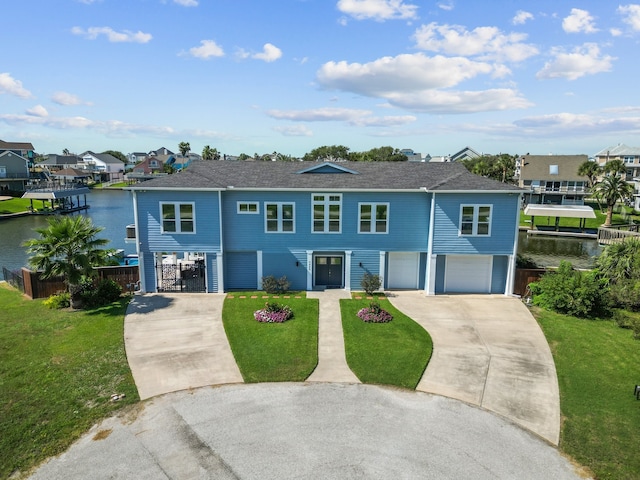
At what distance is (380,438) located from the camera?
1060cm

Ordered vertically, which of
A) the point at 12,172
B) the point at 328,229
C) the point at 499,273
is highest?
the point at 12,172

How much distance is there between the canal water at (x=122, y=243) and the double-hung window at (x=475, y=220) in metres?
10.2

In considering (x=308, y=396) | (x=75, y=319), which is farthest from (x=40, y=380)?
(x=308, y=396)

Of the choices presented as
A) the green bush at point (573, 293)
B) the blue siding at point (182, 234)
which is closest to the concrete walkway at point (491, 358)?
the green bush at point (573, 293)

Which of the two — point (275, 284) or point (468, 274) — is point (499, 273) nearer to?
point (468, 274)

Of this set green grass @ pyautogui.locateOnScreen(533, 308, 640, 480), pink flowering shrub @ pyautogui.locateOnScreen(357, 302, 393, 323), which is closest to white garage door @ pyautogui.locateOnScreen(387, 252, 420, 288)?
pink flowering shrub @ pyautogui.locateOnScreen(357, 302, 393, 323)

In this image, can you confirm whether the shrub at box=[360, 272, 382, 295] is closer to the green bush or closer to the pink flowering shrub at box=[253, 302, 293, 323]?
the pink flowering shrub at box=[253, 302, 293, 323]

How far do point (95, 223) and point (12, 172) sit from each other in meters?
41.8

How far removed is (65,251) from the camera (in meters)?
18.5

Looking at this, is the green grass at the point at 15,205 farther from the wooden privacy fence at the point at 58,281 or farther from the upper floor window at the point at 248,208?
the upper floor window at the point at 248,208

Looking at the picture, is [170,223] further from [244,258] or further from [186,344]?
[186,344]

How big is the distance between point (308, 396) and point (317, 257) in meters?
11.3

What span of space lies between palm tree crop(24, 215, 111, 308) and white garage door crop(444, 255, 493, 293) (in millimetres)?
17408

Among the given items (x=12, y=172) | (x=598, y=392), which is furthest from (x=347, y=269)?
(x=12, y=172)
